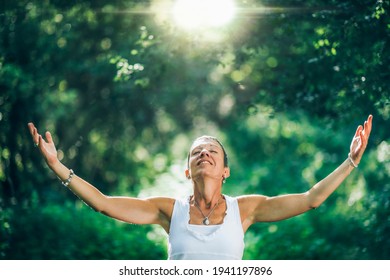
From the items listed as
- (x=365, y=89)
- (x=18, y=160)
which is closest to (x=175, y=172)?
(x=18, y=160)

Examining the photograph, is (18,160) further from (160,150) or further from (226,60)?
(160,150)

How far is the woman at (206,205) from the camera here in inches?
143

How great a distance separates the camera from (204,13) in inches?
251

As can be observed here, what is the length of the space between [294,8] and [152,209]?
332cm

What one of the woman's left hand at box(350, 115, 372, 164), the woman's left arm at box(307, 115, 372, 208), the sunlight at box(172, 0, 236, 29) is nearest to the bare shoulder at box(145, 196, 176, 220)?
the woman's left arm at box(307, 115, 372, 208)

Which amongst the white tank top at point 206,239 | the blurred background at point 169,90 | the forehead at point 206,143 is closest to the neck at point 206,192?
the white tank top at point 206,239

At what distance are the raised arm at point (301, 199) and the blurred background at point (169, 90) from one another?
2.26m

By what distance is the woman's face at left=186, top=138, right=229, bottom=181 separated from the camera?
3803 mm

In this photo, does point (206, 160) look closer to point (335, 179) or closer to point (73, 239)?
point (335, 179)

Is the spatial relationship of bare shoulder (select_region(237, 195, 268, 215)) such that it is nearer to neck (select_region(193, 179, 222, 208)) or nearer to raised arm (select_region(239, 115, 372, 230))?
raised arm (select_region(239, 115, 372, 230))

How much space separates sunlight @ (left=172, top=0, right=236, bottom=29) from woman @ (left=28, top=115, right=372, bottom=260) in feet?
8.91

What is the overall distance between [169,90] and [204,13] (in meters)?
4.81

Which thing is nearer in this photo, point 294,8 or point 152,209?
point 152,209

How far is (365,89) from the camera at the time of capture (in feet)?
19.4
